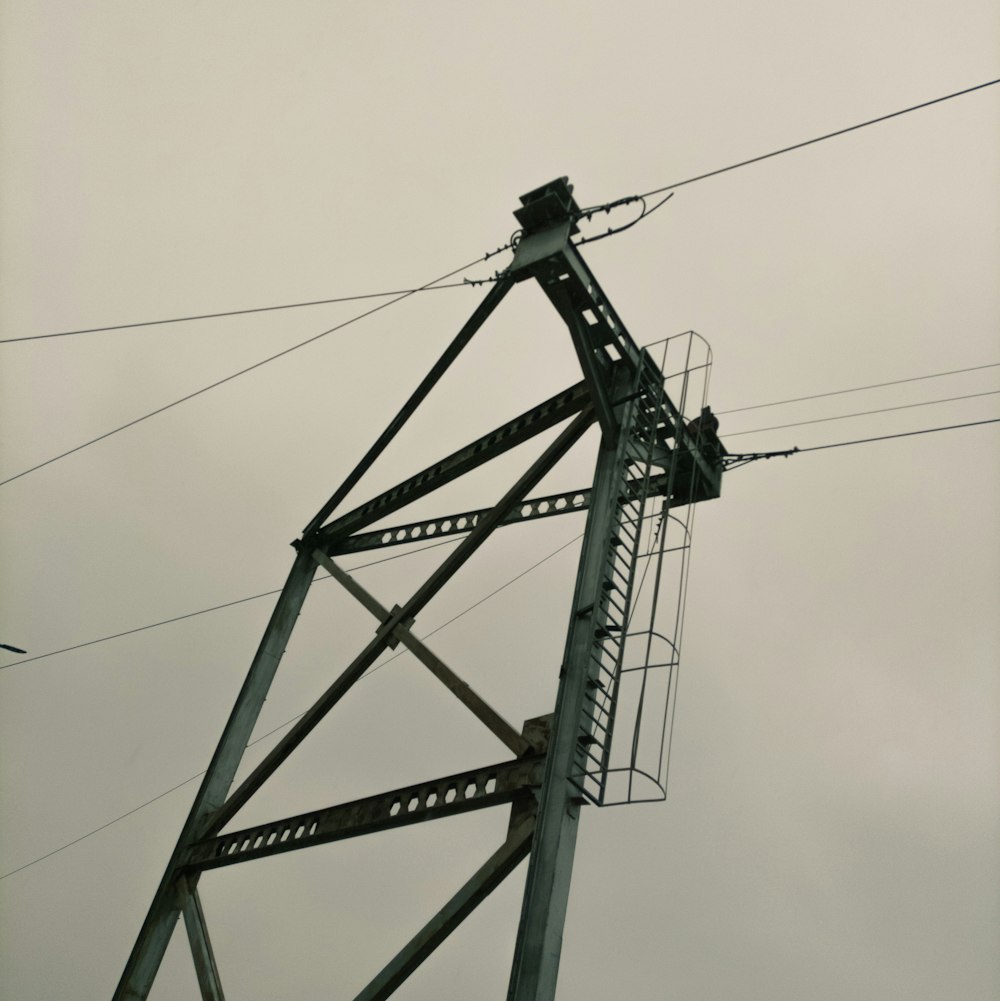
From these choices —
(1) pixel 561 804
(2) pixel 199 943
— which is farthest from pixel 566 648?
(2) pixel 199 943

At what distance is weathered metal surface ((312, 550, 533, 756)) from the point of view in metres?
8.26

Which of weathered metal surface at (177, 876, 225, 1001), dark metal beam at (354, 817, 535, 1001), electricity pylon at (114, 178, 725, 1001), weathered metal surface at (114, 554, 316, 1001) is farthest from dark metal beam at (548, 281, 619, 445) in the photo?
weathered metal surface at (177, 876, 225, 1001)

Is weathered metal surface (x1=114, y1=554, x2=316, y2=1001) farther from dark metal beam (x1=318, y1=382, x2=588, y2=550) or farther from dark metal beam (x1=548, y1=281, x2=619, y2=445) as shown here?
dark metal beam (x1=548, y1=281, x2=619, y2=445)

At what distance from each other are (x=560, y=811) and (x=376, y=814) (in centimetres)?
224

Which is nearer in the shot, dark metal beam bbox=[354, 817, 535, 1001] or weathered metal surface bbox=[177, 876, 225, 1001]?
dark metal beam bbox=[354, 817, 535, 1001]

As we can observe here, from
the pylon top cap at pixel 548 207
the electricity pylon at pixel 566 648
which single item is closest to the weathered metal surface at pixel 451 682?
the electricity pylon at pixel 566 648

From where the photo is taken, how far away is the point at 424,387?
11.3 meters

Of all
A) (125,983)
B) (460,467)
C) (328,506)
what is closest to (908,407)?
(460,467)

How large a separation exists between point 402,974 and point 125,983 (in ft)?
15.3

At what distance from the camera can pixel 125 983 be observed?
1054 centimetres

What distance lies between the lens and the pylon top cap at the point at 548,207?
9953mm

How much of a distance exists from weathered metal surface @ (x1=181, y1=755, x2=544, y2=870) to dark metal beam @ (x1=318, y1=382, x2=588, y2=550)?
395cm

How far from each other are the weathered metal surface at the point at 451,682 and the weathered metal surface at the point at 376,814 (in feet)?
0.70

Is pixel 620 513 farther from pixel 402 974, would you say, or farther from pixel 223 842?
pixel 223 842
